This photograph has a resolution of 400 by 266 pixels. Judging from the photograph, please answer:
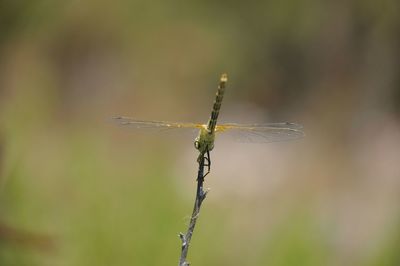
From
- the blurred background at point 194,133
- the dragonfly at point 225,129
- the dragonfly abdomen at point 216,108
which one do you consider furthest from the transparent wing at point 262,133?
the dragonfly abdomen at point 216,108

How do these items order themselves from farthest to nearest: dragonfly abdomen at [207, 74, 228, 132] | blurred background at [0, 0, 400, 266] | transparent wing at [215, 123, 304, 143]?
Answer: 1. blurred background at [0, 0, 400, 266]
2. transparent wing at [215, 123, 304, 143]
3. dragonfly abdomen at [207, 74, 228, 132]

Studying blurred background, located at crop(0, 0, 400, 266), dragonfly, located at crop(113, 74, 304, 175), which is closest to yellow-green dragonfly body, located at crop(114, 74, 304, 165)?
dragonfly, located at crop(113, 74, 304, 175)

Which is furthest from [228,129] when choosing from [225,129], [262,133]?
[262,133]

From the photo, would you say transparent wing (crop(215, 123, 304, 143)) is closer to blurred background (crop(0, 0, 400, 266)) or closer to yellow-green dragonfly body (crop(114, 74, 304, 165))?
yellow-green dragonfly body (crop(114, 74, 304, 165))

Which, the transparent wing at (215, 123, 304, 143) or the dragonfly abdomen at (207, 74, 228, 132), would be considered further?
the transparent wing at (215, 123, 304, 143)

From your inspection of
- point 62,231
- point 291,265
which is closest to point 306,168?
point 291,265

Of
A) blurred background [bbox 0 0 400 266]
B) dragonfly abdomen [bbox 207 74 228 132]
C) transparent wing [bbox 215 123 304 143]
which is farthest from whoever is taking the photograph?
blurred background [bbox 0 0 400 266]

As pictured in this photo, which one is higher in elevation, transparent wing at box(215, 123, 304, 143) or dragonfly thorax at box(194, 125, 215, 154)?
transparent wing at box(215, 123, 304, 143)

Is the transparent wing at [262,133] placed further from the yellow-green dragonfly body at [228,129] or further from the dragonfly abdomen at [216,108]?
the dragonfly abdomen at [216,108]
